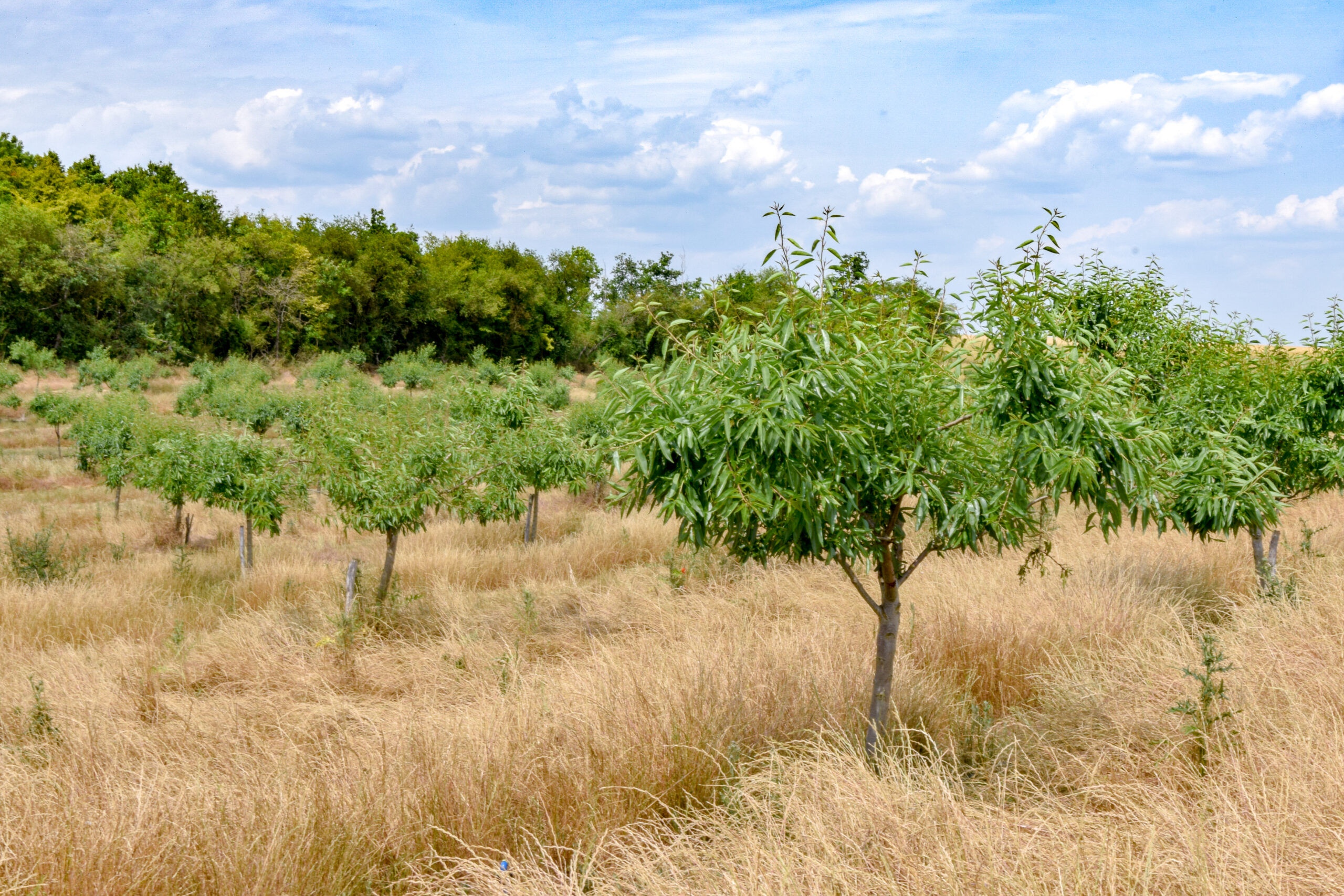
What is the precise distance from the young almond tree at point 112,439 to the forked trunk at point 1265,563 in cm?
1862

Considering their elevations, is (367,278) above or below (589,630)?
above

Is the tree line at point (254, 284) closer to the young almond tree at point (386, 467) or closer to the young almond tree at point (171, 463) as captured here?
the young almond tree at point (171, 463)

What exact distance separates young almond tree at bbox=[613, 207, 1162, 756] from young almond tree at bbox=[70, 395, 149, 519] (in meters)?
17.0

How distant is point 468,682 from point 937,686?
3.53 m

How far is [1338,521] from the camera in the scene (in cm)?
1193

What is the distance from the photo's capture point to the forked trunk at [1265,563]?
8172 mm

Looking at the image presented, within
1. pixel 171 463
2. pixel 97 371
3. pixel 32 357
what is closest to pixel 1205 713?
pixel 171 463

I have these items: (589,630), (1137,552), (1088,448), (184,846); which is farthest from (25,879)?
(1137,552)

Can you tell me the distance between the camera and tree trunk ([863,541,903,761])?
16.7ft

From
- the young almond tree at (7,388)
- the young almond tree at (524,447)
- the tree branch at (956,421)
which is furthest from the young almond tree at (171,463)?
the young almond tree at (7,388)

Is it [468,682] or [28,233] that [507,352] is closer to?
[28,233]

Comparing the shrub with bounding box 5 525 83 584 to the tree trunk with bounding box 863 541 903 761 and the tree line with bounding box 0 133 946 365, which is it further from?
the tree line with bounding box 0 133 946 365

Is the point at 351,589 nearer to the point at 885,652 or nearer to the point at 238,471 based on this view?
the point at 238,471

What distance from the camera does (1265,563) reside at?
332 inches
